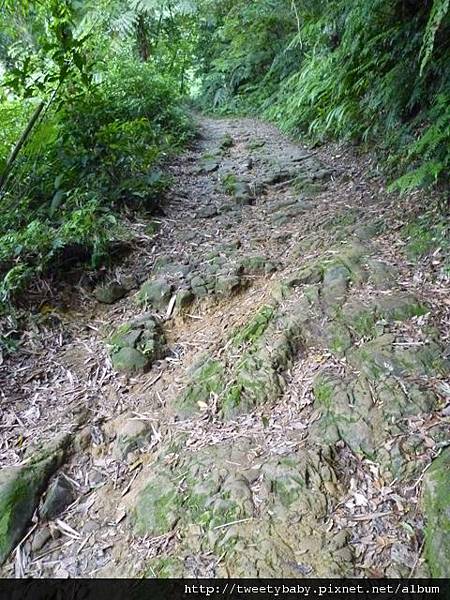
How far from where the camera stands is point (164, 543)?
179 cm

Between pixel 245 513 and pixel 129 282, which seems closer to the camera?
pixel 245 513

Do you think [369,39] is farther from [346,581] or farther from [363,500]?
[346,581]

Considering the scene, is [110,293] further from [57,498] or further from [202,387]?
[57,498]

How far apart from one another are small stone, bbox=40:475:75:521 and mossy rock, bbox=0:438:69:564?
0.14 ft

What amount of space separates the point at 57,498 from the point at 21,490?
0.17m

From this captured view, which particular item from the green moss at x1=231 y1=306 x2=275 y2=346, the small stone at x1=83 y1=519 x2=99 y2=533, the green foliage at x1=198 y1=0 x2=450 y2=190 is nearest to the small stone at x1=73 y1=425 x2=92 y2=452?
the small stone at x1=83 y1=519 x2=99 y2=533

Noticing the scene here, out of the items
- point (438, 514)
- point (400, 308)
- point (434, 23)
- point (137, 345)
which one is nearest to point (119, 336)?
point (137, 345)

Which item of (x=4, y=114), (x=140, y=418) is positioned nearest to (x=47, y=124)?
(x=4, y=114)

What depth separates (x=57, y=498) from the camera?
6.89 ft

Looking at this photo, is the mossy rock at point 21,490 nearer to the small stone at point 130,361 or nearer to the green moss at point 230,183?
the small stone at point 130,361

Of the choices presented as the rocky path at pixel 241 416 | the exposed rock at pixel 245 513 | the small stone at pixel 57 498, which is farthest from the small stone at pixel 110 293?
the exposed rock at pixel 245 513

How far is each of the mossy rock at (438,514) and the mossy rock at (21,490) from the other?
1.69 metres

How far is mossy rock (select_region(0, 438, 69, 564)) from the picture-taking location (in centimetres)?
196

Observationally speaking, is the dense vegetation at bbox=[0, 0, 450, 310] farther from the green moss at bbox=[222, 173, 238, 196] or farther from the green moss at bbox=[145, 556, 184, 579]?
the green moss at bbox=[145, 556, 184, 579]
